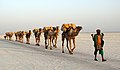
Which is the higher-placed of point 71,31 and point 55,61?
point 71,31

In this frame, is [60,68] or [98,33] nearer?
[60,68]

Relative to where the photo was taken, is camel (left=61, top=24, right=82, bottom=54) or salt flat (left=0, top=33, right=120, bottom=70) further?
camel (left=61, top=24, right=82, bottom=54)

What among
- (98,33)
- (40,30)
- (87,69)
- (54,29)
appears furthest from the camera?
(40,30)

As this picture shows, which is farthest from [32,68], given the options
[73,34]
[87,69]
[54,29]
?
[54,29]

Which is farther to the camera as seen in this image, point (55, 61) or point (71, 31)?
point (71, 31)

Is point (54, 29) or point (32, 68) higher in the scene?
point (54, 29)

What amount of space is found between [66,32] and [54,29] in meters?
6.72

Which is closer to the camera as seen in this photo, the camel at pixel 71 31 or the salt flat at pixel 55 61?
the salt flat at pixel 55 61

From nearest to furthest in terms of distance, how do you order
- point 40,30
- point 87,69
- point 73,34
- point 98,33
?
point 87,69 → point 98,33 → point 73,34 → point 40,30

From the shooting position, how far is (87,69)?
1169 centimetres

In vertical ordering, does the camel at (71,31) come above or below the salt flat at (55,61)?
above

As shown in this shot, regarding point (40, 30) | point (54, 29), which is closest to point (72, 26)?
point (54, 29)

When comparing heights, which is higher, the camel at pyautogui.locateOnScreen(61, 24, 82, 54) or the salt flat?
the camel at pyautogui.locateOnScreen(61, 24, 82, 54)

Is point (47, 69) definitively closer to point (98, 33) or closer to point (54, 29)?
point (98, 33)
